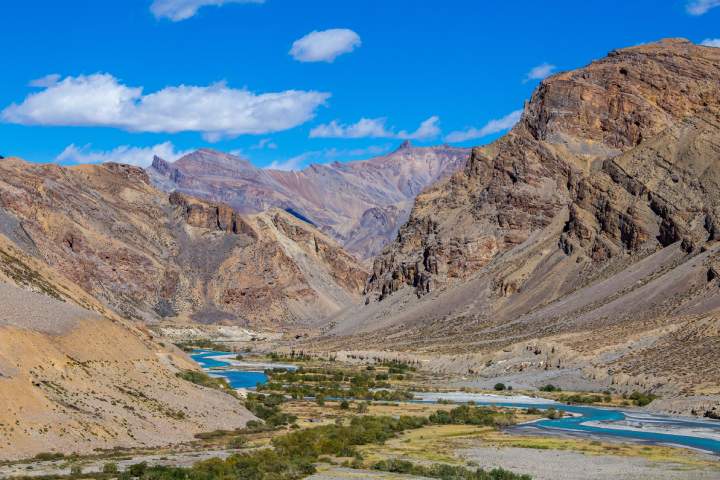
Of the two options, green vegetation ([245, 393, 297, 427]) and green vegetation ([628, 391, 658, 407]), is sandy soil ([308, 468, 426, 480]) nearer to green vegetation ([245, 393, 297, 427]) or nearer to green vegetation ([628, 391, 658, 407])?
green vegetation ([245, 393, 297, 427])

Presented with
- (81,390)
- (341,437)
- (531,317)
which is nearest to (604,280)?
(531,317)

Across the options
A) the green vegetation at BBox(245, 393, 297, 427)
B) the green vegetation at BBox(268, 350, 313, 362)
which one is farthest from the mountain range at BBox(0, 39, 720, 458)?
the green vegetation at BBox(268, 350, 313, 362)

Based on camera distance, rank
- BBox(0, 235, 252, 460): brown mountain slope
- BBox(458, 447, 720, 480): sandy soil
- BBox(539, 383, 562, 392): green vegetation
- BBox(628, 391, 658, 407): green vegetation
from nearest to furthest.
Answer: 1. BBox(458, 447, 720, 480): sandy soil
2. BBox(0, 235, 252, 460): brown mountain slope
3. BBox(628, 391, 658, 407): green vegetation
4. BBox(539, 383, 562, 392): green vegetation

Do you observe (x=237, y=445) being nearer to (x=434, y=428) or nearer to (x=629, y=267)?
(x=434, y=428)

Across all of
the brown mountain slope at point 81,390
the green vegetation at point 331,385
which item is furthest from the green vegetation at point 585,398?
the brown mountain slope at point 81,390

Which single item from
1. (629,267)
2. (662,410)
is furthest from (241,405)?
(629,267)

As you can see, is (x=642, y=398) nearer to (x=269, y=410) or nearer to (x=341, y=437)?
(x=269, y=410)
